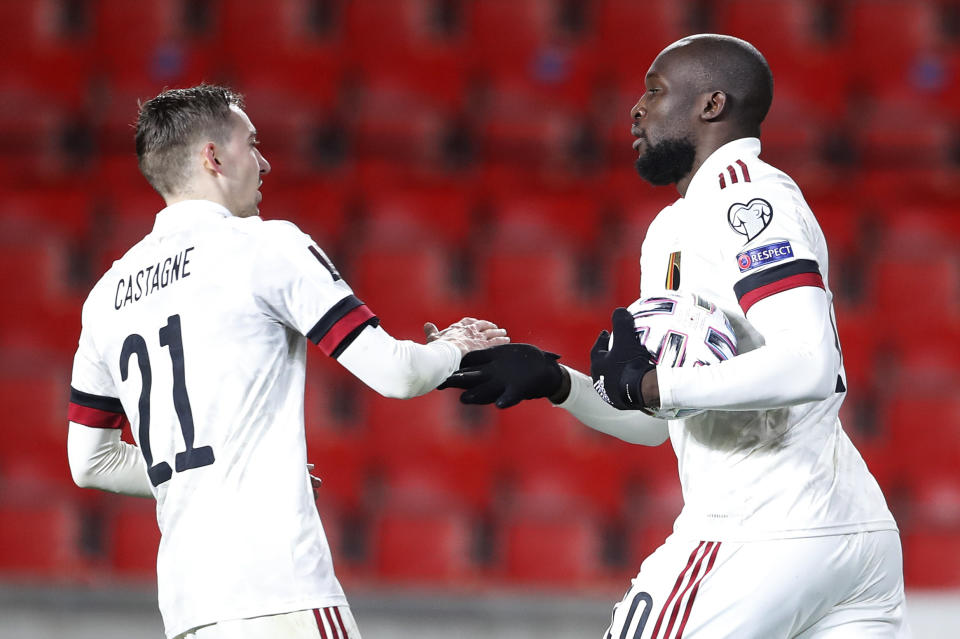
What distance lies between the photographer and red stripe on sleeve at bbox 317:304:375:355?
2439mm

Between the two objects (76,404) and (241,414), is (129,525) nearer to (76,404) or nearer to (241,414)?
(76,404)

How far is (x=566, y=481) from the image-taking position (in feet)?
19.5

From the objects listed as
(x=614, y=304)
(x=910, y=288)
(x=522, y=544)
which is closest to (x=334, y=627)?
(x=522, y=544)

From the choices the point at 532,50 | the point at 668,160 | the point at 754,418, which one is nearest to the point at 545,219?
the point at 532,50

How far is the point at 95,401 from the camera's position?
9.13 ft

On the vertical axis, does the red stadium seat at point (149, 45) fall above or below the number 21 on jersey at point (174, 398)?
above

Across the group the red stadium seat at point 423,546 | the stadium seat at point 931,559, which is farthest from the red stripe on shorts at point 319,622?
the stadium seat at point 931,559

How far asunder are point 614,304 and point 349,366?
13.2 feet

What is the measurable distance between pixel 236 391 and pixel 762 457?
1.17 metres

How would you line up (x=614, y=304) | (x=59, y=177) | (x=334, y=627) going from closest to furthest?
(x=334, y=627)
(x=614, y=304)
(x=59, y=177)

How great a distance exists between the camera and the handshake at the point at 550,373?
→ 242cm

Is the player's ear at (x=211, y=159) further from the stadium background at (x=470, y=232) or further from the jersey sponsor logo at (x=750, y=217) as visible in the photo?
the stadium background at (x=470, y=232)

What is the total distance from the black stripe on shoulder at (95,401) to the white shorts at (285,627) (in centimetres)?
67

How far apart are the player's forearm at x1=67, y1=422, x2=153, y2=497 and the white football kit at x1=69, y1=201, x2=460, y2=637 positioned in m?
0.30
